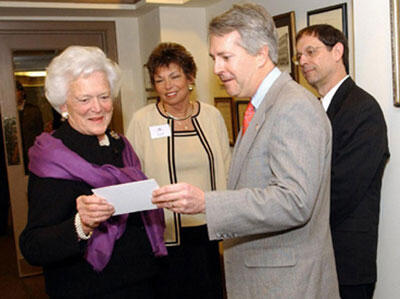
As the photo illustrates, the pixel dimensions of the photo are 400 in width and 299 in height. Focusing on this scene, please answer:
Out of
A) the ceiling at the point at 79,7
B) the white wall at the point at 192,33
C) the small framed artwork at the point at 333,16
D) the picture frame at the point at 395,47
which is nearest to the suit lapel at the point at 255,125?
the picture frame at the point at 395,47

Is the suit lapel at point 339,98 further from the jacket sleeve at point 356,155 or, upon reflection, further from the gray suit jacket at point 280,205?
the gray suit jacket at point 280,205

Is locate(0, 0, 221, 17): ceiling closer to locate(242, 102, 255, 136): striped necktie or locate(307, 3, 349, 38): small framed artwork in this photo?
locate(307, 3, 349, 38): small framed artwork

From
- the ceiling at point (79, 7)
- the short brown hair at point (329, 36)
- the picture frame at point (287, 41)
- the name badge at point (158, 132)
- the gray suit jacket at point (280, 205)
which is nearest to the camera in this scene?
the gray suit jacket at point (280, 205)

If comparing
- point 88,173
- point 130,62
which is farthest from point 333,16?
point 130,62

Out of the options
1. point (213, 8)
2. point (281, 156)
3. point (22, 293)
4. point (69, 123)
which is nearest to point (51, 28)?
point (213, 8)

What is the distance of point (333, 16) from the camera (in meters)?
2.83

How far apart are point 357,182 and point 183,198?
0.96 meters

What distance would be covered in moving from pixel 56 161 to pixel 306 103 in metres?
0.92

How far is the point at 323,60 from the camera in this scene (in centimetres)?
228

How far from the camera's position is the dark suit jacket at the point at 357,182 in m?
1.97

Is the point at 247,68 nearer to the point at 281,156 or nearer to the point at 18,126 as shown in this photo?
the point at 281,156

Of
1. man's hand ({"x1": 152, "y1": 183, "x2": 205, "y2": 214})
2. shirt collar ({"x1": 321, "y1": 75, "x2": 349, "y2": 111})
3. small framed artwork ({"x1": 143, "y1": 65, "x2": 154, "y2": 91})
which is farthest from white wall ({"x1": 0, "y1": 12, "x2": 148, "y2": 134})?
man's hand ({"x1": 152, "y1": 183, "x2": 205, "y2": 214})

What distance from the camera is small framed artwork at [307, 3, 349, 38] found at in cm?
275

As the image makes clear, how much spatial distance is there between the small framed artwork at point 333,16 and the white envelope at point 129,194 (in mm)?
1846
